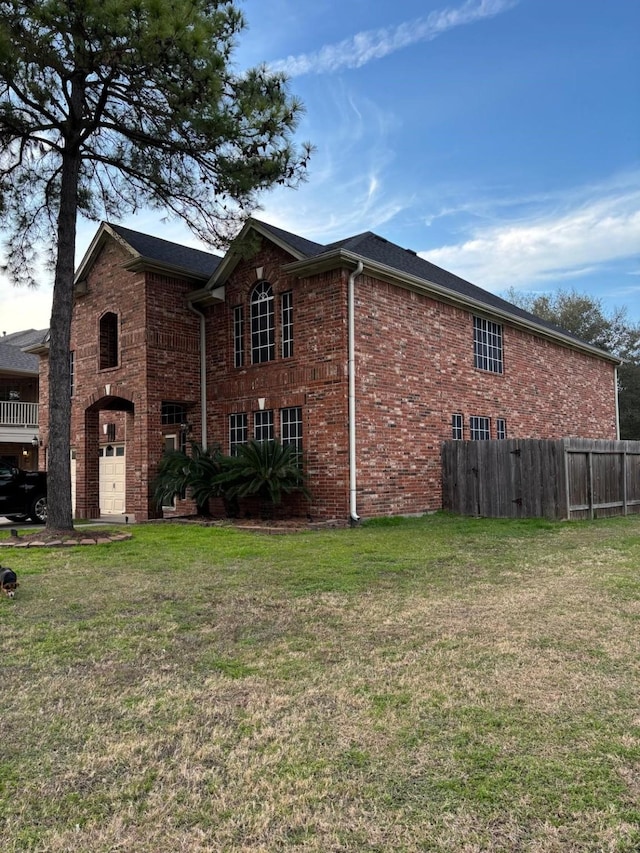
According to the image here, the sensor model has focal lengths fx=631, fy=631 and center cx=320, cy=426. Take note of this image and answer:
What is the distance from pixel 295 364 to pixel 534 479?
19.3 ft

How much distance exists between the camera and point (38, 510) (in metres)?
15.2

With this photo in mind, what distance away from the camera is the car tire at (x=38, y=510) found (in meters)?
15.1

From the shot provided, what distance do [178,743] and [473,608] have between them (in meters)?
3.40

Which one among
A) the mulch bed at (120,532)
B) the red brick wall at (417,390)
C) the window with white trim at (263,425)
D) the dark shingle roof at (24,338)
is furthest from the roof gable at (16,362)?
the red brick wall at (417,390)

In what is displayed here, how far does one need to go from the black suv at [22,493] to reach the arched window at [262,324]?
235 inches

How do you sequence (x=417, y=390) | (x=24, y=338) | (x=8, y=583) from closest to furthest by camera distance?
1. (x=8, y=583)
2. (x=417, y=390)
3. (x=24, y=338)

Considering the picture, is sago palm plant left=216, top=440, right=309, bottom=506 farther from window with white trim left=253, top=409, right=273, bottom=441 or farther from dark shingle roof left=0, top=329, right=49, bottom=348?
dark shingle roof left=0, top=329, right=49, bottom=348

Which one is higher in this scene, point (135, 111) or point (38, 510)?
point (135, 111)

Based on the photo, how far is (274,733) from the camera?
10.3 feet

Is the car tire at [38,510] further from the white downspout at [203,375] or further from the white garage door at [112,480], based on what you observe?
the white downspout at [203,375]

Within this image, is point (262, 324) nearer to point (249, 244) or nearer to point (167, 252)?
point (249, 244)

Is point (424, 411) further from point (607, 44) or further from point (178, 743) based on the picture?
point (178, 743)

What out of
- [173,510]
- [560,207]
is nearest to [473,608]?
[173,510]

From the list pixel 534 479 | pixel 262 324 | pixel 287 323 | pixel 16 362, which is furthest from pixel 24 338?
pixel 534 479
